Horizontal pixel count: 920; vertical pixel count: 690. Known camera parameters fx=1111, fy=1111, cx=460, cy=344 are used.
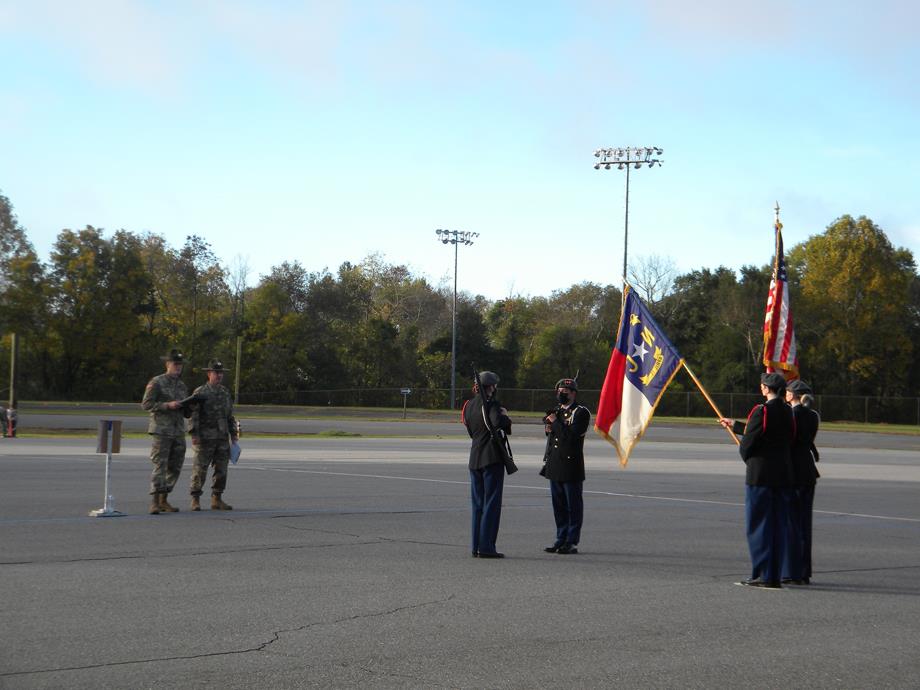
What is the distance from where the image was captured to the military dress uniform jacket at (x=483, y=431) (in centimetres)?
Answer: 1119

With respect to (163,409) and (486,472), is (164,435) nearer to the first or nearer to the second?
(163,409)

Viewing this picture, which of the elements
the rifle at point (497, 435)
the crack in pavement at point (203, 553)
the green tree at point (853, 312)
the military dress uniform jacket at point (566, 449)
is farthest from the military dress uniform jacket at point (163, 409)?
the green tree at point (853, 312)

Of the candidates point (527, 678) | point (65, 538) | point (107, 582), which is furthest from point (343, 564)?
point (527, 678)

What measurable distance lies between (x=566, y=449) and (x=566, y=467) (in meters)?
0.19

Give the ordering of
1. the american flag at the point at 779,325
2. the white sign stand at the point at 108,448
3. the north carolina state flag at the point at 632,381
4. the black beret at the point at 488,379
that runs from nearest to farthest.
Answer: the black beret at the point at 488,379, the north carolina state flag at the point at 632,381, the white sign stand at the point at 108,448, the american flag at the point at 779,325

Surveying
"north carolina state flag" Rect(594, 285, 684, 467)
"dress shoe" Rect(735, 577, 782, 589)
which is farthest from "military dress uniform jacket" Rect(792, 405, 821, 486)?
"north carolina state flag" Rect(594, 285, 684, 467)

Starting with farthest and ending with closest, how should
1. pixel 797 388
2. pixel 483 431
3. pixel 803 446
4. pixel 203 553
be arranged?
1. pixel 483 431
2. pixel 203 553
3. pixel 797 388
4. pixel 803 446

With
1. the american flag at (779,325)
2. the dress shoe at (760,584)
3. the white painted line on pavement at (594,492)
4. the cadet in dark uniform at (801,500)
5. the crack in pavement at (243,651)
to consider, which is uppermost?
the american flag at (779,325)

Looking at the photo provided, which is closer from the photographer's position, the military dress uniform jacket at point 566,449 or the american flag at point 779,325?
the military dress uniform jacket at point 566,449

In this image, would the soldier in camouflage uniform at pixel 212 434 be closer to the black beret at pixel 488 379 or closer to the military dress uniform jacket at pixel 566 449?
the black beret at pixel 488 379

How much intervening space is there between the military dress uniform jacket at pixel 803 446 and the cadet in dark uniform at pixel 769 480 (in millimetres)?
208

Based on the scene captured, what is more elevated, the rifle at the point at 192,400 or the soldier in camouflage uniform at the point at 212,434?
the rifle at the point at 192,400

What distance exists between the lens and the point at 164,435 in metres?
14.4

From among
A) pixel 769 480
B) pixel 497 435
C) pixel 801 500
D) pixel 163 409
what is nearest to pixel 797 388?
pixel 801 500
